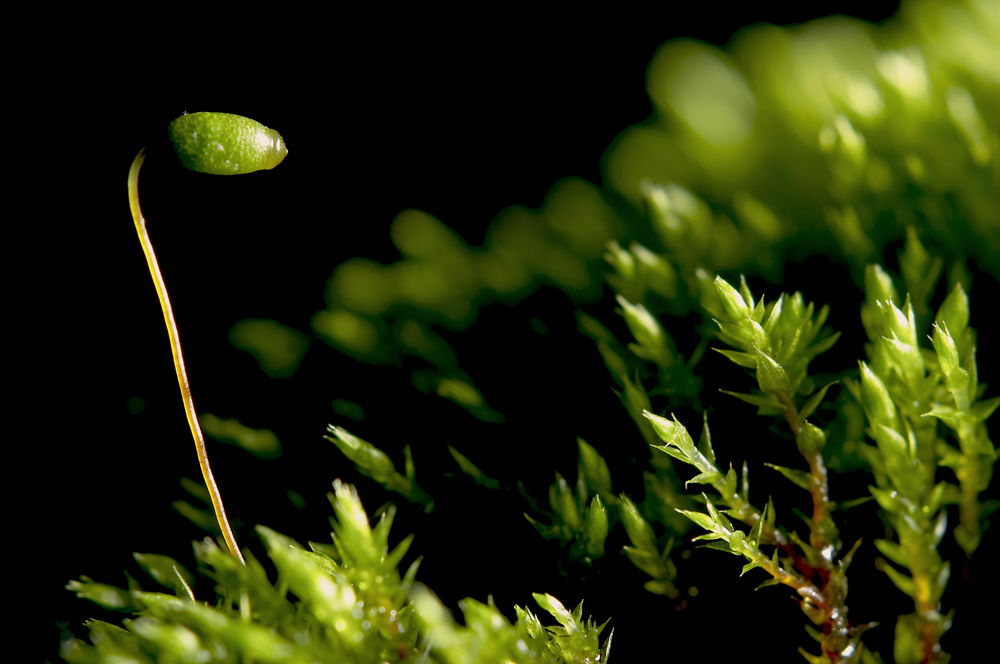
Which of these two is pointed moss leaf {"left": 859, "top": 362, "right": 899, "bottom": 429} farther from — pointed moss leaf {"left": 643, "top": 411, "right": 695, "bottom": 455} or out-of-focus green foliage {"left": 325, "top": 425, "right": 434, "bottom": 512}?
out-of-focus green foliage {"left": 325, "top": 425, "right": 434, "bottom": 512}

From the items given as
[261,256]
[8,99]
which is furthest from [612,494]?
[8,99]

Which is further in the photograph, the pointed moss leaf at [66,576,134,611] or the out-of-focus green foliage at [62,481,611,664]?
the pointed moss leaf at [66,576,134,611]

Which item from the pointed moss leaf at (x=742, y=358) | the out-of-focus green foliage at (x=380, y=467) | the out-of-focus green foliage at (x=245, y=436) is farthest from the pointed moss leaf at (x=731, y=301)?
the out-of-focus green foliage at (x=245, y=436)

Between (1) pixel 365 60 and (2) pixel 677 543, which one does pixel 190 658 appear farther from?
(1) pixel 365 60

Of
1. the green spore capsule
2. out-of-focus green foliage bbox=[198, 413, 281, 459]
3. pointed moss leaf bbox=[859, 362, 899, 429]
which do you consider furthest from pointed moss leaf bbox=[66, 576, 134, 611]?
pointed moss leaf bbox=[859, 362, 899, 429]

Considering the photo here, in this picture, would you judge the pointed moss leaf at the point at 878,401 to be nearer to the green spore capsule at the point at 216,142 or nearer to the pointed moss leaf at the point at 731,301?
the pointed moss leaf at the point at 731,301

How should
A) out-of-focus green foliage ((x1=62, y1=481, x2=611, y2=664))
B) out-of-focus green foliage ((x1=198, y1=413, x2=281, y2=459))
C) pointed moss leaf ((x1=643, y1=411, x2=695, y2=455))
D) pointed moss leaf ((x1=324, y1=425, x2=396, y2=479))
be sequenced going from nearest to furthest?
out-of-focus green foliage ((x1=62, y1=481, x2=611, y2=664))
pointed moss leaf ((x1=643, y1=411, x2=695, y2=455))
pointed moss leaf ((x1=324, y1=425, x2=396, y2=479))
out-of-focus green foliage ((x1=198, y1=413, x2=281, y2=459))

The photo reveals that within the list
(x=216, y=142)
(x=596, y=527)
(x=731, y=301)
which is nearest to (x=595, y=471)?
(x=596, y=527)
